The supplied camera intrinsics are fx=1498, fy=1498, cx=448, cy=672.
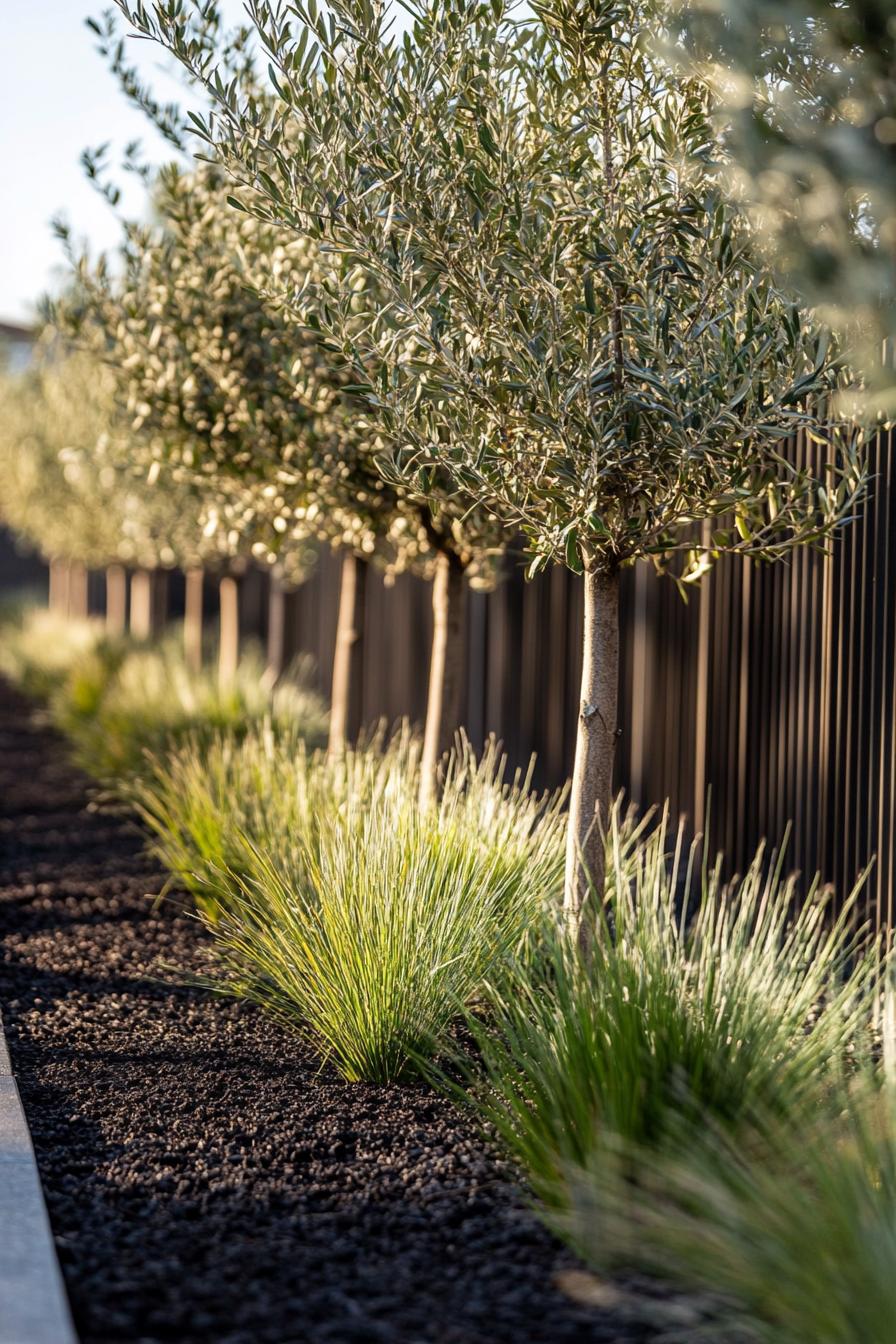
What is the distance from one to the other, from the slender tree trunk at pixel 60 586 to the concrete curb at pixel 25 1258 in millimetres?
19258

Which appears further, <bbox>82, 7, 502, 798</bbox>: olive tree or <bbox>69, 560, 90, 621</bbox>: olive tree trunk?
<bbox>69, 560, 90, 621</bbox>: olive tree trunk

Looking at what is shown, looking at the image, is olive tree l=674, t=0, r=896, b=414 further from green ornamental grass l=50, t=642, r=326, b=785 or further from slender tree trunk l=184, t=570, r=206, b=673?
slender tree trunk l=184, t=570, r=206, b=673

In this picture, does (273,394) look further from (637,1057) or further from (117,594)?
(117,594)

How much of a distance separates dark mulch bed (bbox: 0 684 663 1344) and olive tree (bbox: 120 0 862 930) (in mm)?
1006

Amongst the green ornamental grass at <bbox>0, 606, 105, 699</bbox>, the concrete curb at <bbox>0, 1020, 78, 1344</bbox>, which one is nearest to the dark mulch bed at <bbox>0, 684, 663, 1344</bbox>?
the concrete curb at <bbox>0, 1020, 78, 1344</bbox>

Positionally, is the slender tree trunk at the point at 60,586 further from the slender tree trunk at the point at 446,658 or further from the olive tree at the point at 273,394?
the slender tree trunk at the point at 446,658

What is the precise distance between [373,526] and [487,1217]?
3.74m

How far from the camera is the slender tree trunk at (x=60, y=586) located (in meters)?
23.6

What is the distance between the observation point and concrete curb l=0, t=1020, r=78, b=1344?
2.70 meters

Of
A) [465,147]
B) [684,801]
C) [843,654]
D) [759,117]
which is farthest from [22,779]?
Answer: [759,117]

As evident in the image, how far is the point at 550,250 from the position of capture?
411cm

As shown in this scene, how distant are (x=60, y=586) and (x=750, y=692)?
20.6m

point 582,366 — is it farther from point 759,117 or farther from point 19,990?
point 19,990

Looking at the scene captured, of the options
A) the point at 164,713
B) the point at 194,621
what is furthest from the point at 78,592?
the point at 164,713
